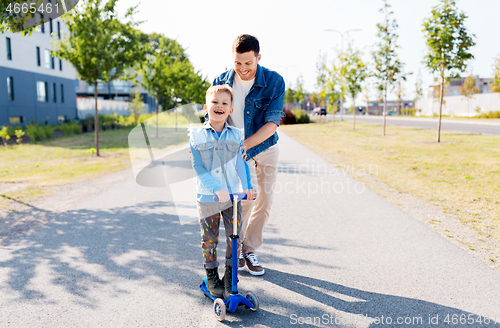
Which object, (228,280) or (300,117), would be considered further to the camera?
(300,117)

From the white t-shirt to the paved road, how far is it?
4.60 feet

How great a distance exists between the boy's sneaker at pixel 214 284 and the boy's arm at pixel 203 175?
676mm

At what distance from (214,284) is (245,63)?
1729 millimetres

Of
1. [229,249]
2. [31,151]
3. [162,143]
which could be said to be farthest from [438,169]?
[31,151]

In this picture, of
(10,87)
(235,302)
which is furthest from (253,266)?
(10,87)

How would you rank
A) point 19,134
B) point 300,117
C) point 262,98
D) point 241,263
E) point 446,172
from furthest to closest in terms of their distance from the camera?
point 300,117 → point 19,134 → point 446,172 → point 241,263 → point 262,98

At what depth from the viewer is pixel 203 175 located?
2.82 m

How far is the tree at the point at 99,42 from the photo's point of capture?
1244cm

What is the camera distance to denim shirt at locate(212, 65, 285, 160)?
11.0 ft

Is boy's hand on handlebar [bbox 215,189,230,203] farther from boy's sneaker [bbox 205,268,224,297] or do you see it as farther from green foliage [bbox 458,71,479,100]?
green foliage [bbox 458,71,479,100]

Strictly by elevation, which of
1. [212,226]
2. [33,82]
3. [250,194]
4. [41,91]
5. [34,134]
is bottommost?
[34,134]

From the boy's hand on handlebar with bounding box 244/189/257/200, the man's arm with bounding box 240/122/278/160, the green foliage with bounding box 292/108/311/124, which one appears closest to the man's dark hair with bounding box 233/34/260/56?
the man's arm with bounding box 240/122/278/160

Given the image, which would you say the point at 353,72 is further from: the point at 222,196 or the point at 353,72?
the point at 222,196

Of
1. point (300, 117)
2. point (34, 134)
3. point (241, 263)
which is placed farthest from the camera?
point (300, 117)
